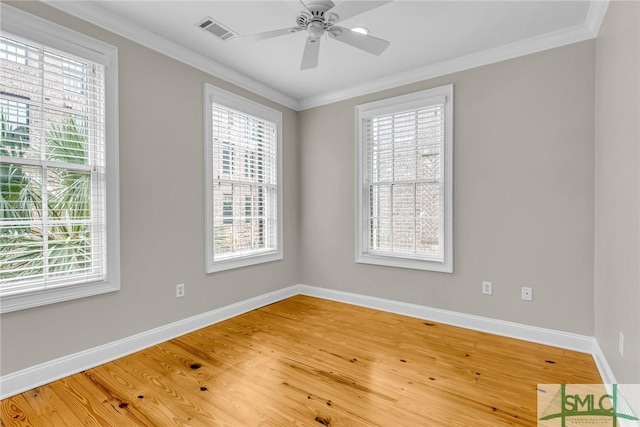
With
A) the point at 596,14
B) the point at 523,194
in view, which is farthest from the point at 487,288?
the point at 596,14

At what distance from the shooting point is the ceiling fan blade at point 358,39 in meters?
2.05

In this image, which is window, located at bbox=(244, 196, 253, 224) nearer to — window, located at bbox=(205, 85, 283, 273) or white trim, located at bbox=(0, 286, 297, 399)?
window, located at bbox=(205, 85, 283, 273)

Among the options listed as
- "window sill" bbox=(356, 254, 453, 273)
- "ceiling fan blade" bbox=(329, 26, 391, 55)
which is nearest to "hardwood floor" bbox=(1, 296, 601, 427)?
"window sill" bbox=(356, 254, 453, 273)

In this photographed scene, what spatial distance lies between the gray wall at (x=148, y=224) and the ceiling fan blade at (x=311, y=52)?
1318 mm

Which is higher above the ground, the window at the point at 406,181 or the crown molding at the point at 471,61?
the crown molding at the point at 471,61

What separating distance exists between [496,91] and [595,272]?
5.81 feet

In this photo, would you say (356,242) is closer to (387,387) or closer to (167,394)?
(387,387)

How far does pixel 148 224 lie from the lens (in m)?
2.71

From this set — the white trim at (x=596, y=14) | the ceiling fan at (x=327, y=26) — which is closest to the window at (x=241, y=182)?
the ceiling fan at (x=327, y=26)

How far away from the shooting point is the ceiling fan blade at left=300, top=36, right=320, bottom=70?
2.16 m

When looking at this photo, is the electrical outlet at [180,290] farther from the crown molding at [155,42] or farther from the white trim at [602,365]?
the white trim at [602,365]

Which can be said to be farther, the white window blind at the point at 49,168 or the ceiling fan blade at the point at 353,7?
the white window blind at the point at 49,168

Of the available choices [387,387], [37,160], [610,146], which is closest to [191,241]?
[37,160]

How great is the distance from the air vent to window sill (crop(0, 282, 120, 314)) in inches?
81.9
